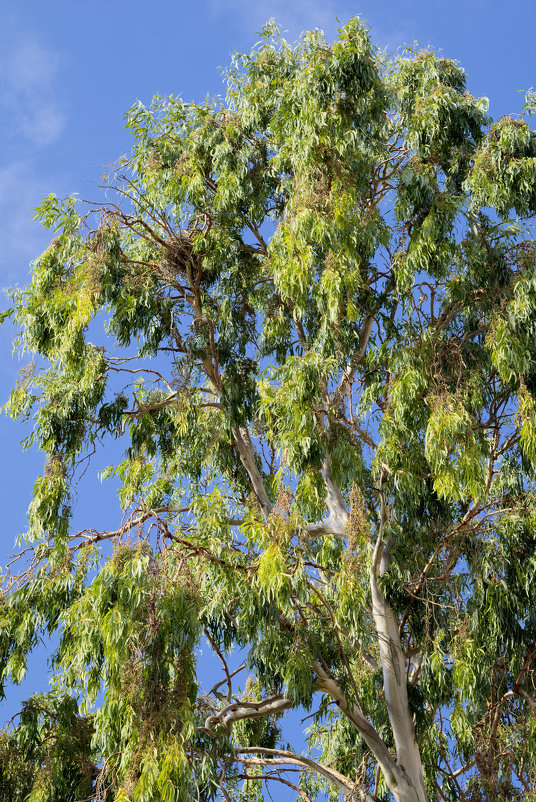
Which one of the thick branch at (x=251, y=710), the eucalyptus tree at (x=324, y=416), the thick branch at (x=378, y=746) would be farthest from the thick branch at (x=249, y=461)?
the thick branch at (x=378, y=746)

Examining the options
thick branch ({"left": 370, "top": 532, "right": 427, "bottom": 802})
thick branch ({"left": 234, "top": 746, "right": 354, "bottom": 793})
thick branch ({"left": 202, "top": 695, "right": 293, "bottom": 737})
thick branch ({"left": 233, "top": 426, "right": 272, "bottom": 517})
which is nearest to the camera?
thick branch ({"left": 202, "top": 695, "right": 293, "bottom": 737})

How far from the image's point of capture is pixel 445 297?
7.95 metres

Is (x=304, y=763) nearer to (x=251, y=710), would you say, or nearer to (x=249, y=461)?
(x=251, y=710)

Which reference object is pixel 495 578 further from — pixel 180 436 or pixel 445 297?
pixel 180 436

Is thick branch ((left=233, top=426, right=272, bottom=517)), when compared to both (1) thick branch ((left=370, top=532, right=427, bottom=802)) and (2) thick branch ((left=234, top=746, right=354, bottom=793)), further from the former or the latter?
(2) thick branch ((left=234, top=746, right=354, bottom=793))

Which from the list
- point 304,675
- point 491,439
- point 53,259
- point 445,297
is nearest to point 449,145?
point 445,297

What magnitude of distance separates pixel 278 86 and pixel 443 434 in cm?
346

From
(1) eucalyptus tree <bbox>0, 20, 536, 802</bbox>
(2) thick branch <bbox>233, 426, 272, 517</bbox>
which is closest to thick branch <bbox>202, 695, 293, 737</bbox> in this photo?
(1) eucalyptus tree <bbox>0, 20, 536, 802</bbox>

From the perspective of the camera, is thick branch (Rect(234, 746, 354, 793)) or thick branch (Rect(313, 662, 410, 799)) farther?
thick branch (Rect(234, 746, 354, 793))

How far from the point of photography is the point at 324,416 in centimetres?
741

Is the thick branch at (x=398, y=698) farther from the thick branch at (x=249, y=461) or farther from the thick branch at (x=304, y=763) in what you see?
the thick branch at (x=249, y=461)

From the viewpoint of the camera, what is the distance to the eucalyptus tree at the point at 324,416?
690cm

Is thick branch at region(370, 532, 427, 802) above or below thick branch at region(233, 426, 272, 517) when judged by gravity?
below

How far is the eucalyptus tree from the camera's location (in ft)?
22.6
